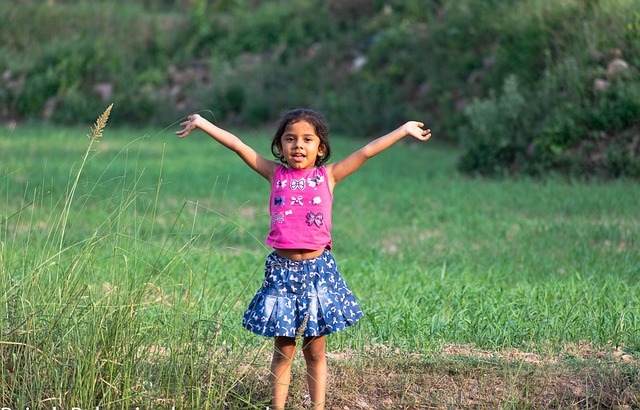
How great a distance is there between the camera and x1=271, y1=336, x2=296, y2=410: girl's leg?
434 cm

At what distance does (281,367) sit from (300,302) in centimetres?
34

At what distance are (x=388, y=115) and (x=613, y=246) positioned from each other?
1116 centimetres

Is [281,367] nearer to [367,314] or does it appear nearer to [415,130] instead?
[415,130]

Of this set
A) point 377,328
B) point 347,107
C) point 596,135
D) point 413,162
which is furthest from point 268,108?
point 377,328

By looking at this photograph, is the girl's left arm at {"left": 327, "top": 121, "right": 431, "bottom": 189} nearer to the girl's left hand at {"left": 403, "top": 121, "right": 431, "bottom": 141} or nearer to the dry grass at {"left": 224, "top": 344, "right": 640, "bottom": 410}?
the girl's left hand at {"left": 403, "top": 121, "right": 431, "bottom": 141}

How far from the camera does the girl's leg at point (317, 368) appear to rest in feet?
14.2

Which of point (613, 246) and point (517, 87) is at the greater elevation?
point (517, 87)

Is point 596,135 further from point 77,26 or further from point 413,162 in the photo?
point 77,26

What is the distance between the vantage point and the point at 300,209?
4355 millimetres

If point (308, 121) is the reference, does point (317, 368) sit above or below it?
below

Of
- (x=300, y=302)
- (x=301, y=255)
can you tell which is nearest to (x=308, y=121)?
(x=301, y=255)

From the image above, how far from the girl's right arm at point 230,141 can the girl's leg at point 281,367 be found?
0.73 meters

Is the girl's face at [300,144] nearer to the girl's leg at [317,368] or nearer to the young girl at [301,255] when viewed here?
the young girl at [301,255]

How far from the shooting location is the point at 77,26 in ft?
85.3
